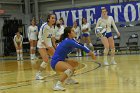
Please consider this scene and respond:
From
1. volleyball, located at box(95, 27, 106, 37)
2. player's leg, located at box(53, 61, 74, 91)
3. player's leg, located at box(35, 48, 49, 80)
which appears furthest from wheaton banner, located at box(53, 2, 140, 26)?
player's leg, located at box(53, 61, 74, 91)

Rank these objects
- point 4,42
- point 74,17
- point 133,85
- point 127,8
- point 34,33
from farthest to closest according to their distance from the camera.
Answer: point 4,42, point 74,17, point 127,8, point 34,33, point 133,85

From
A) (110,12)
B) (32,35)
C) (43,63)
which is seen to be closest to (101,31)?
(43,63)

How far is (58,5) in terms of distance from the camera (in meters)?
25.7

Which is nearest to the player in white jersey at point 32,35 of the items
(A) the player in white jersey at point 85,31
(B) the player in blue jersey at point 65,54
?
(A) the player in white jersey at point 85,31

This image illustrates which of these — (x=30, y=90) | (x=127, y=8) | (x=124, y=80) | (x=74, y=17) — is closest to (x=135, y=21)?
(x=127, y=8)

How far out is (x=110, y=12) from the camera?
21.6 meters

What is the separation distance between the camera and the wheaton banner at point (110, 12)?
20922 mm

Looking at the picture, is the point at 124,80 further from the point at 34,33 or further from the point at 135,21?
the point at 135,21

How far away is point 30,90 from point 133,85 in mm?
2083

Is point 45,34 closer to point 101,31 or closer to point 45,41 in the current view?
point 45,41

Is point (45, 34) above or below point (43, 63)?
above

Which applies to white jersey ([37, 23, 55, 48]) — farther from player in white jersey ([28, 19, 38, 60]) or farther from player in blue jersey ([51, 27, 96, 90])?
player in white jersey ([28, 19, 38, 60])

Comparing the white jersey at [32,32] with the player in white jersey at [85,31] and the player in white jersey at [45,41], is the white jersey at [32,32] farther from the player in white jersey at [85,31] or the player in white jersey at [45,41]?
the player in white jersey at [45,41]

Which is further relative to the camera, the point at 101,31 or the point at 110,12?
the point at 110,12
